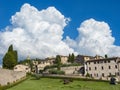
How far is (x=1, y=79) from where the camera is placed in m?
66.2

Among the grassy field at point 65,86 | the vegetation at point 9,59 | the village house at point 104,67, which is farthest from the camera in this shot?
the village house at point 104,67

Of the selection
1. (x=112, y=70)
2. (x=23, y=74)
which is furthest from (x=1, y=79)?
(x=112, y=70)

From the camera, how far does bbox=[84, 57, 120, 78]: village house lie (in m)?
105

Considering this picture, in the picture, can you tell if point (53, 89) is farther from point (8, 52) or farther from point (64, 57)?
point (64, 57)

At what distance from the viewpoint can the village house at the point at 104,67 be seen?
344 ft

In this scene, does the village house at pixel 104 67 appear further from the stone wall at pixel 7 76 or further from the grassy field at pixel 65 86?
the stone wall at pixel 7 76

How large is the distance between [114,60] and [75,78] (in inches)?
1052

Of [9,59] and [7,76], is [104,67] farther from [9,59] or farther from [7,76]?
[7,76]

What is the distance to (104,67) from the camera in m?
108

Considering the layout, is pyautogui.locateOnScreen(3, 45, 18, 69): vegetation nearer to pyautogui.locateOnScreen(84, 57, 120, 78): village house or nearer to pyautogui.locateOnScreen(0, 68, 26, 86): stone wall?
pyautogui.locateOnScreen(0, 68, 26, 86): stone wall

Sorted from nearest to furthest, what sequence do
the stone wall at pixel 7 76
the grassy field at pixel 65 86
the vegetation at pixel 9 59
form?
the grassy field at pixel 65 86
the stone wall at pixel 7 76
the vegetation at pixel 9 59

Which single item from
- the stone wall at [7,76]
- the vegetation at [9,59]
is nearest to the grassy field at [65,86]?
the stone wall at [7,76]

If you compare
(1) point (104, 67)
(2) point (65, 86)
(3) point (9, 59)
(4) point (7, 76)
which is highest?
(3) point (9, 59)

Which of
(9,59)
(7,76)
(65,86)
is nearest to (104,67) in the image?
(9,59)
